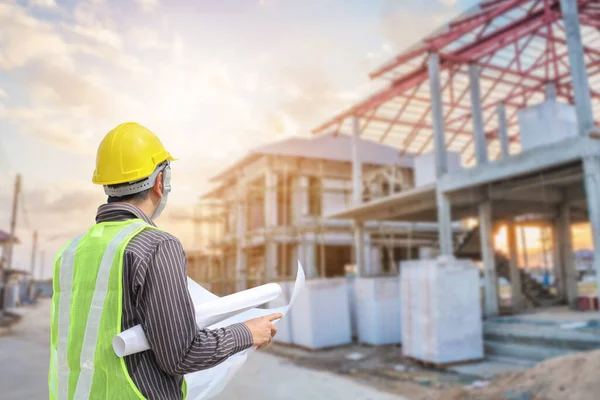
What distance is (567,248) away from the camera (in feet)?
49.3

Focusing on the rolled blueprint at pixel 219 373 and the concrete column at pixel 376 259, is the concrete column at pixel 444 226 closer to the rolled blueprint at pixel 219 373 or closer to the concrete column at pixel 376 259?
the rolled blueprint at pixel 219 373

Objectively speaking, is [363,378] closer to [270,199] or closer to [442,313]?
[442,313]

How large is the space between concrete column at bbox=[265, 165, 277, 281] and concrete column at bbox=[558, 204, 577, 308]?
12.2 metres

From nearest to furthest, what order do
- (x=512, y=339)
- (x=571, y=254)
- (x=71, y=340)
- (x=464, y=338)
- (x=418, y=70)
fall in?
(x=71, y=340)
(x=464, y=338)
(x=512, y=339)
(x=418, y=70)
(x=571, y=254)

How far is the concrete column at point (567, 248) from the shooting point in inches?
587

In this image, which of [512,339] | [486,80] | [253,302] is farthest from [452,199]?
[253,302]

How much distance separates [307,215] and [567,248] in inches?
472

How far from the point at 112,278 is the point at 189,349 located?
0.31m

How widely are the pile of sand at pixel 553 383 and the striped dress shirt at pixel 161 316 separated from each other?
5885 millimetres

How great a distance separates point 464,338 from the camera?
30.7 ft

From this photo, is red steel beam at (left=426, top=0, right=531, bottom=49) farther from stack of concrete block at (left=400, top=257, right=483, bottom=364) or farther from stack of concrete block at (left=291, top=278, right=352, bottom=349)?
stack of concrete block at (left=291, top=278, right=352, bottom=349)

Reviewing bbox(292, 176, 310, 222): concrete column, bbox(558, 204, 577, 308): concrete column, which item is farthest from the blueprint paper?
bbox(292, 176, 310, 222): concrete column

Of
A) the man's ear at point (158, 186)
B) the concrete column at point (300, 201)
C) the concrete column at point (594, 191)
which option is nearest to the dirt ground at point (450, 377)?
the concrete column at point (594, 191)

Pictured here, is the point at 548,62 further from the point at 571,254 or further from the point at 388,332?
the point at 388,332
